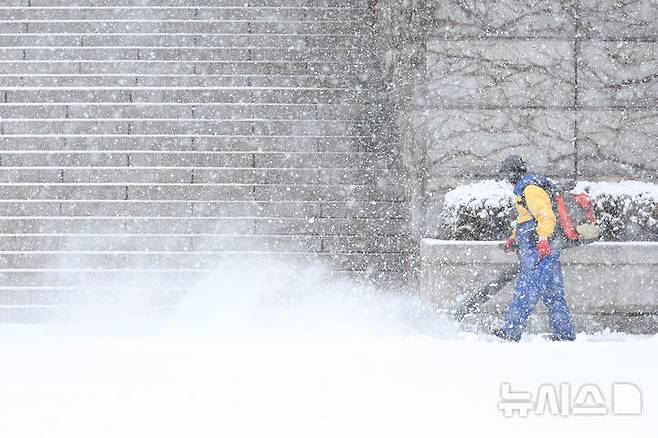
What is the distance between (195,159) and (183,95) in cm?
106

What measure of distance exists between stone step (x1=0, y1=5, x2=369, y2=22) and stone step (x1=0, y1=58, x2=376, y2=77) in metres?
0.95

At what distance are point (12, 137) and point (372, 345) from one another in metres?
6.02

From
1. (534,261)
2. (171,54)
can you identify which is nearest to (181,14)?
(171,54)

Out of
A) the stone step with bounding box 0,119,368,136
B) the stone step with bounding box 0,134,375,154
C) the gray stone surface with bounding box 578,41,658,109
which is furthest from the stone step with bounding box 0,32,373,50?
the gray stone surface with bounding box 578,41,658,109

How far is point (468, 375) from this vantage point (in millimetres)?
7137

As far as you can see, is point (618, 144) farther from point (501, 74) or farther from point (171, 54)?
point (171, 54)

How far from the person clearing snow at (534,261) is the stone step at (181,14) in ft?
17.1

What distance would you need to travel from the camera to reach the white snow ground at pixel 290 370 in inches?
219

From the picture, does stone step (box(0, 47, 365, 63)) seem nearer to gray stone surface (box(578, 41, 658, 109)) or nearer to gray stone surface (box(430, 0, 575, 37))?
gray stone surface (box(430, 0, 575, 37))

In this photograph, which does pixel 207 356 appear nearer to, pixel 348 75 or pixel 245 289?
pixel 245 289

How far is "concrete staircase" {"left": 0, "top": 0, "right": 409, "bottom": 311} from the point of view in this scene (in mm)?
11258

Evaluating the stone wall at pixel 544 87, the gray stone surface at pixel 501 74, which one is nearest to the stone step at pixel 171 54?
the gray stone surface at pixel 501 74

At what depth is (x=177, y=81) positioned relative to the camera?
12.5m

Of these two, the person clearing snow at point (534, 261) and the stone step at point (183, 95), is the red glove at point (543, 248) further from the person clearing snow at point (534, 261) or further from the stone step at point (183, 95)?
the stone step at point (183, 95)
